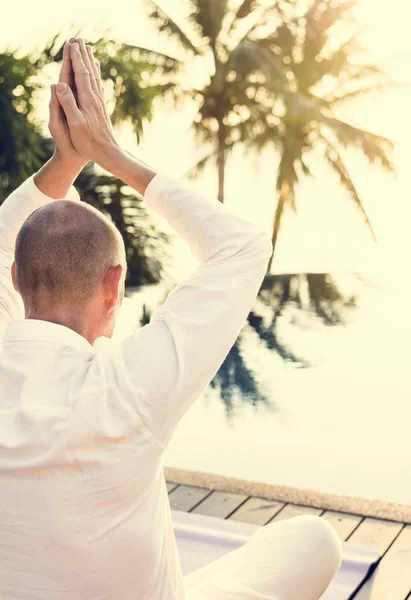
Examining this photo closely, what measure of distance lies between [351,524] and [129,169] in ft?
4.88

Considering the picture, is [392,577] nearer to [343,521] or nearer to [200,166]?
[343,521]

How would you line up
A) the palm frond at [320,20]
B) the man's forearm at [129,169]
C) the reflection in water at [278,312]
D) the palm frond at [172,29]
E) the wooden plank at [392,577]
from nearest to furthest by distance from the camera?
the man's forearm at [129,169]
the wooden plank at [392,577]
the reflection in water at [278,312]
the palm frond at [172,29]
the palm frond at [320,20]

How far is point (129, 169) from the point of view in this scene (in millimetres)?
1019

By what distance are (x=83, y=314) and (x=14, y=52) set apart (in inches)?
322

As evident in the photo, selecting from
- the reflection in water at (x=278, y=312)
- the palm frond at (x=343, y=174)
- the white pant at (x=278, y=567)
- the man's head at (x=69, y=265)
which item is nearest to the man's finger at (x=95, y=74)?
the man's head at (x=69, y=265)

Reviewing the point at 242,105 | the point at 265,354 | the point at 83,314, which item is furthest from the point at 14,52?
the point at 83,314

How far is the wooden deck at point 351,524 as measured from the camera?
187 cm

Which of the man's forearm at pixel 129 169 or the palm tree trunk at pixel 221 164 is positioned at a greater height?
the man's forearm at pixel 129 169

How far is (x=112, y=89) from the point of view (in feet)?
Answer: 31.7

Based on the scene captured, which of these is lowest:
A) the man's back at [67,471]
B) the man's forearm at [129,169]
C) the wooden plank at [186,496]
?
the wooden plank at [186,496]

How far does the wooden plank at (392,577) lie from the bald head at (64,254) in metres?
1.20

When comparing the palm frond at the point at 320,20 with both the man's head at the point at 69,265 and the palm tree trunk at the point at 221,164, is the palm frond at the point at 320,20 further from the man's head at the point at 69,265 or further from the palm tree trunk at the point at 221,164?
the man's head at the point at 69,265

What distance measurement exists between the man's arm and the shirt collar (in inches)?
10.4

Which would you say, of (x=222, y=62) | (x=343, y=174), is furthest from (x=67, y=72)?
(x=222, y=62)
